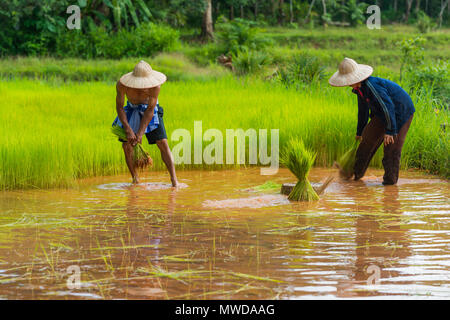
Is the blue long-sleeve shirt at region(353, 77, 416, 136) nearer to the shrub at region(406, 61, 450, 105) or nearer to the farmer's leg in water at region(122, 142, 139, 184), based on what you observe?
the farmer's leg in water at region(122, 142, 139, 184)

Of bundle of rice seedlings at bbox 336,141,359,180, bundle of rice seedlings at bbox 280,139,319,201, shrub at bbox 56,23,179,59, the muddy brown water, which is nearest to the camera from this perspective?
the muddy brown water

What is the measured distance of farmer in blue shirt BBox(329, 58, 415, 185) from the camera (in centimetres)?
596

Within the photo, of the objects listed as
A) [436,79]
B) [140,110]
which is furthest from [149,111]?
[436,79]

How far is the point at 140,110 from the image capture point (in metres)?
6.17

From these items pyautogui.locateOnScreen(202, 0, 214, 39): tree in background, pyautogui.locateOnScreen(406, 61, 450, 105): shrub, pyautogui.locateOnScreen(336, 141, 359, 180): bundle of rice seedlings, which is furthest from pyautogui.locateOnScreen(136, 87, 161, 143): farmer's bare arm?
pyautogui.locateOnScreen(202, 0, 214, 39): tree in background

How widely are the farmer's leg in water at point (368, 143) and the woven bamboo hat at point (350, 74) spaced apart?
523 mm

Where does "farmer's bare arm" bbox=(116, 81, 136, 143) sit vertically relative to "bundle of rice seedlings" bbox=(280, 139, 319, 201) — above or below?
above

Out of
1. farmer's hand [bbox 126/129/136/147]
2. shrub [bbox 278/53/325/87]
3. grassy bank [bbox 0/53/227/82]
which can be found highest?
farmer's hand [bbox 126/129/136/147]

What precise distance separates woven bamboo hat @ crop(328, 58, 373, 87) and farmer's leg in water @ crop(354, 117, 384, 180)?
52 cm

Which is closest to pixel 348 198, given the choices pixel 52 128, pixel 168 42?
pixel 52 128

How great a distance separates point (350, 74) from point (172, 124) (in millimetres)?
2627
